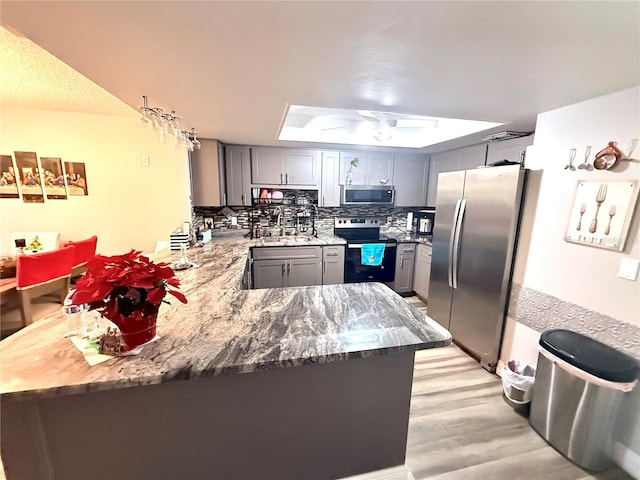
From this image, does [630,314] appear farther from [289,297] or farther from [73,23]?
[73,23]

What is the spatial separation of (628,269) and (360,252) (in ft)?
8.23

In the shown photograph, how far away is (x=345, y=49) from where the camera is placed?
1176 millimetres

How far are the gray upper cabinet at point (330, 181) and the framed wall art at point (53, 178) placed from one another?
3114mm

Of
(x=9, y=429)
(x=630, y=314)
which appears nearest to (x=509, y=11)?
(x=630, y=314)

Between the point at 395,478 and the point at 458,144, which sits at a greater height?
the point at 458,144

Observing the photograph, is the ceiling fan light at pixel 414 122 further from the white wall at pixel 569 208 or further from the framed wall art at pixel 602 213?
the framed wall art at pixel 602 213

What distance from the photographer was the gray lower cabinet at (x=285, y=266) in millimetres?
3436

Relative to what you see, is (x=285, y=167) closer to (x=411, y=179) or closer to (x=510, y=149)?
(x=411, y=179)

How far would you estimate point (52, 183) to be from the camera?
9.96ft

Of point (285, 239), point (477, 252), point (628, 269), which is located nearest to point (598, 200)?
point (628, 269)

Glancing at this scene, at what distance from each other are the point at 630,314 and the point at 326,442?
188 centimetres

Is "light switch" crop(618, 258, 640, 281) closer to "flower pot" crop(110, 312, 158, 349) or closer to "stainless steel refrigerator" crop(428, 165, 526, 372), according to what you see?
"stainless steel refrigerator" crop(428, 165, 526, 372)

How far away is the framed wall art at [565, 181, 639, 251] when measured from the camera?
5.07 ft

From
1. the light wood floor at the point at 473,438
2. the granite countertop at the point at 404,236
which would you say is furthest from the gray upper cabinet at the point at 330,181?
the light wood floor at the point at 473,438
